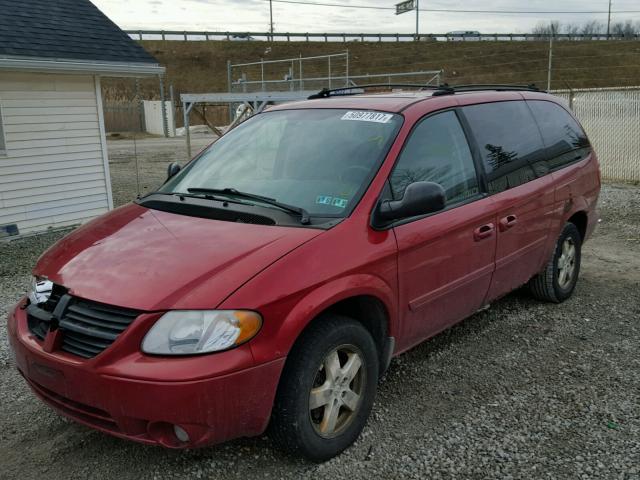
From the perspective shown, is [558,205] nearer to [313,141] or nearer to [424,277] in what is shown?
[424,277]

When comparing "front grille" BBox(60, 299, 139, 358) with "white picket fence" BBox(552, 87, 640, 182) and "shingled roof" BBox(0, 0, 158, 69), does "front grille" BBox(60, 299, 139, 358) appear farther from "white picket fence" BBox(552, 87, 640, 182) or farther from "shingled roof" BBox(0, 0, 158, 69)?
"white picket fence" BBox(552, 87, 640, 182)

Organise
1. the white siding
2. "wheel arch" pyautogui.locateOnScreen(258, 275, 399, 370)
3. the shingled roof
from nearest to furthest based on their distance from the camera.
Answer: "wheel arch" pyautogui.locateOnScreen(258, 275, 399, 370) → the shingled roof → the white siding

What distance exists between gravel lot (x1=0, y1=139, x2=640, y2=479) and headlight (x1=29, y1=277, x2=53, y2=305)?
2.62 feet

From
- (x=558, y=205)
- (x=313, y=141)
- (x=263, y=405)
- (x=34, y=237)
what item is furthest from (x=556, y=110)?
(x=34, y=237)

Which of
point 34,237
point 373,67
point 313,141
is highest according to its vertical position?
point 373,67

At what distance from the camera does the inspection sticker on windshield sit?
3.51m

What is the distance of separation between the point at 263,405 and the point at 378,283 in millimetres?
872

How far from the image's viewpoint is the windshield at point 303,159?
324 cm

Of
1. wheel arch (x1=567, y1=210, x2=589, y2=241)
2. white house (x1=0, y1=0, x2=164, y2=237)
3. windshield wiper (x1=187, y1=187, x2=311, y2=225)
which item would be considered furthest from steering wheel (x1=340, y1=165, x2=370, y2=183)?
white house (x1=0, y1=0, x2=164, y2=237)

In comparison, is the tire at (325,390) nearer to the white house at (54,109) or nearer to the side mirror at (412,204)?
the side mirror at (412,204)

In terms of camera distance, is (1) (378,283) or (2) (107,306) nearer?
(2) (107,306)

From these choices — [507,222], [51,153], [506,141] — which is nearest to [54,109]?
[51,153]

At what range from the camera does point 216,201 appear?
11.1ft

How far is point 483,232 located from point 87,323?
242 cm
